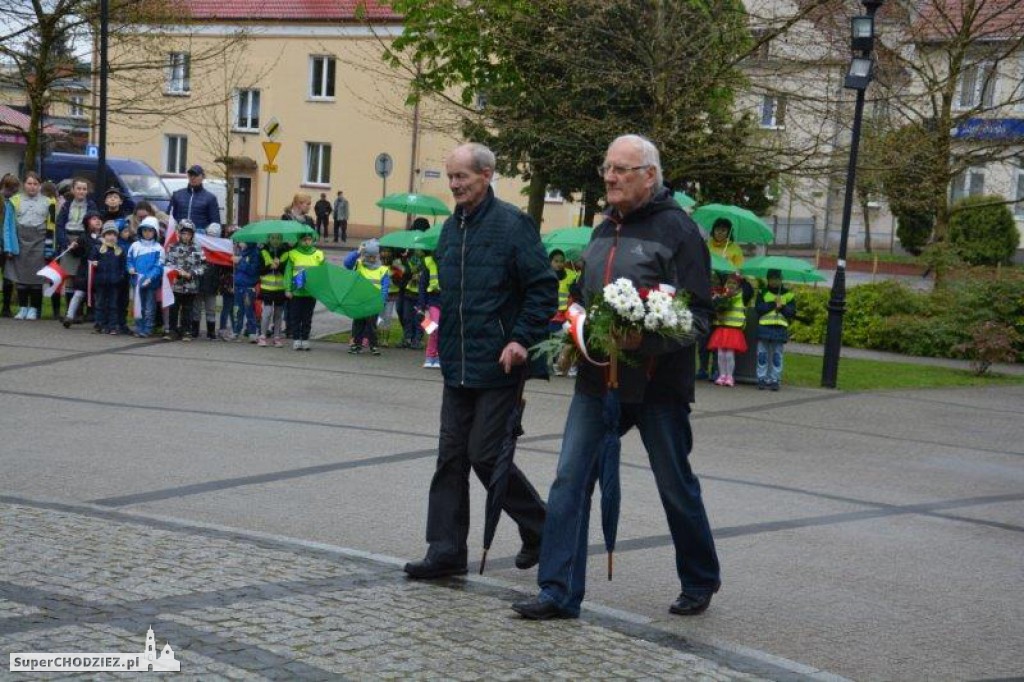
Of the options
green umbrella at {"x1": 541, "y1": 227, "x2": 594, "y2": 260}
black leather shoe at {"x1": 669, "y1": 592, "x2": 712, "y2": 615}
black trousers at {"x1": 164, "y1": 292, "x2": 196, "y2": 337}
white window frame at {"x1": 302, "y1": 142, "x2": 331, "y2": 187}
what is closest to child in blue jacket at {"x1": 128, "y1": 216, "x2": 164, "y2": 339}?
black trousers at {"x1": 164, "y1": 292, "x2": 196, "y2": 337}

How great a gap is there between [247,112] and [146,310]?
131 ft

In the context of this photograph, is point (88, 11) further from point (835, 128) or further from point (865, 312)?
point (865, 312)

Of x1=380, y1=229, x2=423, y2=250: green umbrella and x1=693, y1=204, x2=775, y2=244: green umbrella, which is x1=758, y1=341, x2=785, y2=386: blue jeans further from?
x1=380, y1=229, x2=423, y2=250: green umbrella

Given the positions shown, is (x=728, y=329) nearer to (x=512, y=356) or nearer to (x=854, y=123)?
(x=854, y=123)

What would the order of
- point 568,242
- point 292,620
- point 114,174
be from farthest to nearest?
point 114,174 < point 568,242 < point 292,620

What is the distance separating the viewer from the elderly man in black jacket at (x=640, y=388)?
683 centimetres

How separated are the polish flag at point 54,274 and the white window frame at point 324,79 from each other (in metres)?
36.5

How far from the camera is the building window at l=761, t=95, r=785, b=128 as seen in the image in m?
22.4

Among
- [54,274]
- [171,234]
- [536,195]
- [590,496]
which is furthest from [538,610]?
[536,195]

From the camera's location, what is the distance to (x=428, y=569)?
734cm

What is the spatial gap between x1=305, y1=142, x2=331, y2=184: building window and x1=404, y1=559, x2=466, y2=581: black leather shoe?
167 ft

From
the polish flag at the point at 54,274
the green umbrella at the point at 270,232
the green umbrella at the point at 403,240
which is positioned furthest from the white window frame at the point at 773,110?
the polish flag at the point at 54,274

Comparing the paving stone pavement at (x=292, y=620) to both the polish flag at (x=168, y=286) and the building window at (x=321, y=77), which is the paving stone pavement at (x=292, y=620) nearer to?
the polish flag at (x=168, y=286)

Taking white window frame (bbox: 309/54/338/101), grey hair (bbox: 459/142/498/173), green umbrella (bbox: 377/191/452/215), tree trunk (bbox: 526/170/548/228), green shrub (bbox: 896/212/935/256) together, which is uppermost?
white window frame (bbox: 309/54/338/101)
